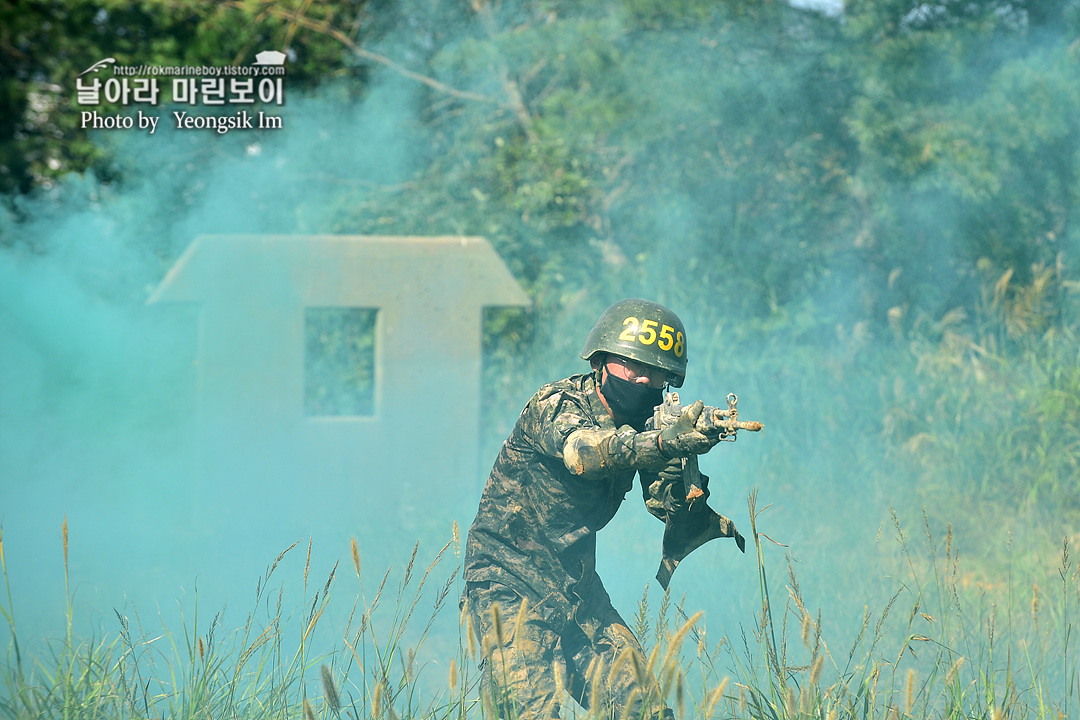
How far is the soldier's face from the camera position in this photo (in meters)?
2.79

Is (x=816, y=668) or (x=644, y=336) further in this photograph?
(x=644, y=336)

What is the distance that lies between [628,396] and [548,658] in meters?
0.77

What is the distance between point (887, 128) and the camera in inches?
261

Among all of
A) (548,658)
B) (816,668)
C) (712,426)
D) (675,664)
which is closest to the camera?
(675,664)

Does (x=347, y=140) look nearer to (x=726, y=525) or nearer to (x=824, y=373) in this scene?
(x=824, y=373)

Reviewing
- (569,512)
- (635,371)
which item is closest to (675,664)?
(569,512)

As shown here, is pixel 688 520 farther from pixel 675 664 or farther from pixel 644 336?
pixel 675 664

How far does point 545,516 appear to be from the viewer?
2.85 m

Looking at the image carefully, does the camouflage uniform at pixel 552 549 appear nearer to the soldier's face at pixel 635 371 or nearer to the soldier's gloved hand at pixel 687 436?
the soldier's face at pixel 635 371

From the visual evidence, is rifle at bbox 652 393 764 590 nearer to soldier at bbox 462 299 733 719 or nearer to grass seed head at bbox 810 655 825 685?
soldier at bbox 462 299 733 719

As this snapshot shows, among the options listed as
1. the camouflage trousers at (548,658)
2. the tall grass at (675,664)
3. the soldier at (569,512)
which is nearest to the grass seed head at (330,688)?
the tall grass at (675,664)

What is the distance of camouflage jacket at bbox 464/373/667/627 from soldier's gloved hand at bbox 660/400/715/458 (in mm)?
450

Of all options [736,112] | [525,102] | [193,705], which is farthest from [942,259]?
[193,705]

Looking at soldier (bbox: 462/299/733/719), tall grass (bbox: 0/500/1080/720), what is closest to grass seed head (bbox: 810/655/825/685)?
tall grass (bbox: 0/500/1080/720)
